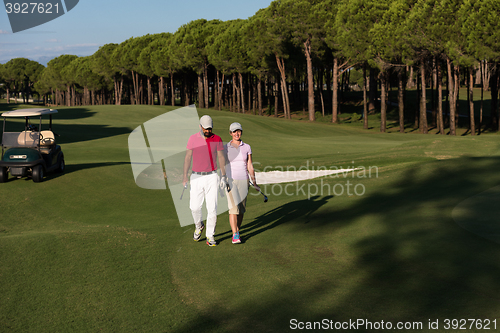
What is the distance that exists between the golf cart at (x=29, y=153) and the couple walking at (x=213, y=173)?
32.2ft

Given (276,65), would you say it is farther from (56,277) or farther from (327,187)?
(56,277)

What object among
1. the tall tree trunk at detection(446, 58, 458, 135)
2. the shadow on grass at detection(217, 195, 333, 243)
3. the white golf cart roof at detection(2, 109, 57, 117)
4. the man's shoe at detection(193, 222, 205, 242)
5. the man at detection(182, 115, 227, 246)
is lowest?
the shadow on grass at detection(217, 195, 333, 243)

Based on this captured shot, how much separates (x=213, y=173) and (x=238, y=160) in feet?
2.26

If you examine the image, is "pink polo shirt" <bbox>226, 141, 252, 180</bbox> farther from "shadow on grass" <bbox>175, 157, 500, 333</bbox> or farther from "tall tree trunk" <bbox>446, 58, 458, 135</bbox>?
"tall tree trunk" <bbox>446, 58, 458, 135</bbox>

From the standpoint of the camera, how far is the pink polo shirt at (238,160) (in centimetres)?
936

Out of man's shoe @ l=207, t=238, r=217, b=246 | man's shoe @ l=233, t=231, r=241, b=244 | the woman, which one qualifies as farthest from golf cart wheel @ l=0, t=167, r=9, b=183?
man's shoe @ l=233, t=231, r=241, b=244

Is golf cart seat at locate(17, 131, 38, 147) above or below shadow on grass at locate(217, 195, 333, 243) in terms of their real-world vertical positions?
above

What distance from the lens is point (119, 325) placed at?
228 inches

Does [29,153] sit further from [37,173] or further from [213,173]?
[213,173]

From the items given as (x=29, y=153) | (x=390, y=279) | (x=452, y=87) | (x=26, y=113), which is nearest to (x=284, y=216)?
(x=390, y=279)

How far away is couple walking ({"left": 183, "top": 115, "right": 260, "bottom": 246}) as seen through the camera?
891cm

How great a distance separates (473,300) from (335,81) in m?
53.7

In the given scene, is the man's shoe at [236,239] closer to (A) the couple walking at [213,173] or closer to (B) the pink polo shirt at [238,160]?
(A) the couple walking at [213,173]

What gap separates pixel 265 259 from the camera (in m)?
8.23
